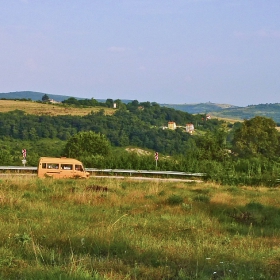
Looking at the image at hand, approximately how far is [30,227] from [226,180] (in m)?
19.2

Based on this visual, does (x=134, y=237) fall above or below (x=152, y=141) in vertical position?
above

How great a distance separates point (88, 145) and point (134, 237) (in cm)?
3989

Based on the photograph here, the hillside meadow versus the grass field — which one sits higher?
the grass field

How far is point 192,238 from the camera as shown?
8555 millimetres

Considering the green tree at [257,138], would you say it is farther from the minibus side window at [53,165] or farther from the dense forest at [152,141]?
the minibus side window at [53,165]

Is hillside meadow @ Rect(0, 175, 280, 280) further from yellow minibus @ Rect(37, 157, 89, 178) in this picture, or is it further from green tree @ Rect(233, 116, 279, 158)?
green tree @ Rect(233, 116, 279, 158)

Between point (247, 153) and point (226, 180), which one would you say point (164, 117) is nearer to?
point (247, 153)

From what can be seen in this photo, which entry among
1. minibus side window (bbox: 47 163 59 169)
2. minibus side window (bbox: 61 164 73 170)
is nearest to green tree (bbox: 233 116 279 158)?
minibus side window (bbox: 61 164 73 170)

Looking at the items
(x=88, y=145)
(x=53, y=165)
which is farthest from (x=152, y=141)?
(x=53, y=165)

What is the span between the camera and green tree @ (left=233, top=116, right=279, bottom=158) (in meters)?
51.6

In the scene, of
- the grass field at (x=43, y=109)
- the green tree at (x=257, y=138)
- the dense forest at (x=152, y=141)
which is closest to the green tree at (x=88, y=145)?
the dense forest at (x=152, y=141)

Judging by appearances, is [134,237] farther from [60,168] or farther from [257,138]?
[257,138]

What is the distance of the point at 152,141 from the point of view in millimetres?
92312

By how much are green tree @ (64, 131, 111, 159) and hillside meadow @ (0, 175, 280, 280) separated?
3100cm
